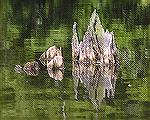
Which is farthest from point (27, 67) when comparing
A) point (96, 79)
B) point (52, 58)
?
point (96, 79)

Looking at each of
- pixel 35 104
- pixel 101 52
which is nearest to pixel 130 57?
pixel 101 52

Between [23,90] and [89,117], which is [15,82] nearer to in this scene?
[23,90]

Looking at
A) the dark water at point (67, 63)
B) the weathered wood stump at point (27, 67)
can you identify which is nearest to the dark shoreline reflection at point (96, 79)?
the dark water at point (67, 63)

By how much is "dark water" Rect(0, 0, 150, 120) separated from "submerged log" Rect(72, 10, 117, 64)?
0.03 m

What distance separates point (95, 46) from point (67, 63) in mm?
209

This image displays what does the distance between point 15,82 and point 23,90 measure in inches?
2.8

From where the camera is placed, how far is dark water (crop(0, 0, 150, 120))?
2711 millimetres

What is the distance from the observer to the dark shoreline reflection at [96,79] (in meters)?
2.72

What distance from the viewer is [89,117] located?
2.72 m

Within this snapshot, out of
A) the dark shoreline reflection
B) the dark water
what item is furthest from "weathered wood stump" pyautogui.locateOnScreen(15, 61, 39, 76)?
the dark shoreline reflection

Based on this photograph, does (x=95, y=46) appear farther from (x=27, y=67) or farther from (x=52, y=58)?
(x=27, y=67)

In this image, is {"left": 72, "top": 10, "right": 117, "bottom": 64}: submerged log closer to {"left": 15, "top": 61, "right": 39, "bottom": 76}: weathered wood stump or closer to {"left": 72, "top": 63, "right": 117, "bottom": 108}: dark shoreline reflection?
{"left": 72, "top": 63, "right": 117, "bottom": 108}: dark shoreline reflection

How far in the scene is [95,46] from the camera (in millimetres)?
2756

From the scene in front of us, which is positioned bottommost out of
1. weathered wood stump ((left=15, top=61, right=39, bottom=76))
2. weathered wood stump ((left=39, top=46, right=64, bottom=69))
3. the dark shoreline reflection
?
the dark shoreline reflection
